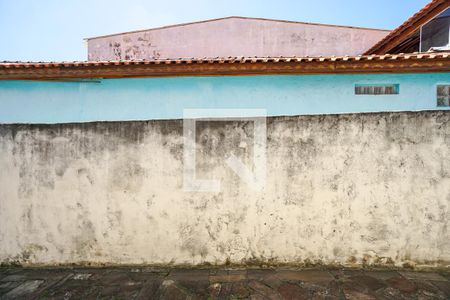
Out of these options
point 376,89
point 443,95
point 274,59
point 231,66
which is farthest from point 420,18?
point 231,66

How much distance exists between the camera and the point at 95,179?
14.9 ft

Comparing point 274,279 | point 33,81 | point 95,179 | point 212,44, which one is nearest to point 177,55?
point 212,44

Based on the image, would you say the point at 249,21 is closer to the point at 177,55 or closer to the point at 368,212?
the point at 177,55

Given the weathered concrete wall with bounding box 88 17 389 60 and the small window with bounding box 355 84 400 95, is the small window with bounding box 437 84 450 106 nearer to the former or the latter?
the small window with bounding box 355 84 400 95

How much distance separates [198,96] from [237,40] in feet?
21.4

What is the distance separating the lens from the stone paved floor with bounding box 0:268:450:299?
3.70 meters

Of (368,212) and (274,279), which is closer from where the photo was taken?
(274,279)

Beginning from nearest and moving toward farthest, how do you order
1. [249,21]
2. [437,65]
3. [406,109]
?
[437,65] → [406,109] → [249,21]

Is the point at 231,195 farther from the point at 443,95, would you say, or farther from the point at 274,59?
the point at 443,95

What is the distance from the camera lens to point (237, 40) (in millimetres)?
9891

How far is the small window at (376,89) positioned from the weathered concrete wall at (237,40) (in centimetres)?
597

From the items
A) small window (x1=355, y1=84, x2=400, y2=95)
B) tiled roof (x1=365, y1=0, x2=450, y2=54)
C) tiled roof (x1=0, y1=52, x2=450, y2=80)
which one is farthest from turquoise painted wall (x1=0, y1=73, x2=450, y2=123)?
tiled roof (x1=365, y1=0, x2=450, y2=54)

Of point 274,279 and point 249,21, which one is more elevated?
point 249,21

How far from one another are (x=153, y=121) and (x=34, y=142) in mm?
2344
